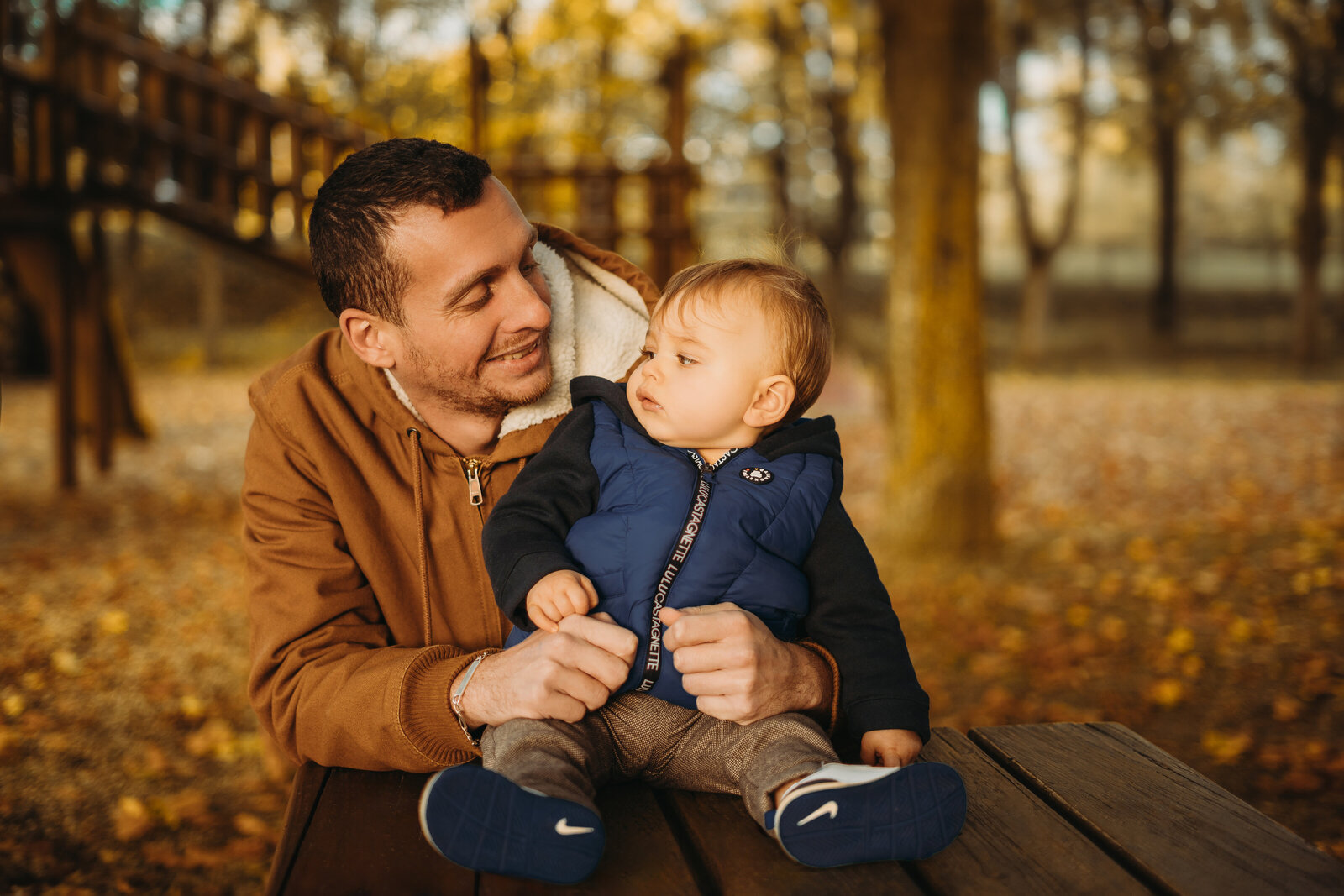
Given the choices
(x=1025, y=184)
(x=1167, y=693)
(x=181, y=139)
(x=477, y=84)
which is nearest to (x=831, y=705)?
(x=1167, y=693)

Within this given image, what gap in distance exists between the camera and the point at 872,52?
59.4 ft

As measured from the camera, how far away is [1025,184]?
19969 mm

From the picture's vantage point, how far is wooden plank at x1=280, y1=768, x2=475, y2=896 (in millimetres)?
1506

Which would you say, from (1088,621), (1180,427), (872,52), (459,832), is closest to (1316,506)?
(1088,621)

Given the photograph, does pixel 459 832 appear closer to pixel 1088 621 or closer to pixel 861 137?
pixel 1088 621

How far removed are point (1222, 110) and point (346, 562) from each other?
24.0 metres

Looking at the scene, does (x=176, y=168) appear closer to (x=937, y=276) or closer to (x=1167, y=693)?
(x=937, y=276)

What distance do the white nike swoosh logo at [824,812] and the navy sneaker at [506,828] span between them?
0.30m

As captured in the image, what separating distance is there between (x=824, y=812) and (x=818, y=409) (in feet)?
26.1

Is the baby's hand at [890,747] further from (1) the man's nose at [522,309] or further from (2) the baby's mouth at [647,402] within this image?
(1) the man's nose at [522,309]

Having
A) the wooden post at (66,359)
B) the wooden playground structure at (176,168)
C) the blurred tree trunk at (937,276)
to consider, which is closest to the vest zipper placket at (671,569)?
the blurred tree trunk at (937,276)

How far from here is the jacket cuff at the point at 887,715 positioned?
183 cm

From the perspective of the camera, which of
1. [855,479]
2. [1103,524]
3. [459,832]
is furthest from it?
[855,479]

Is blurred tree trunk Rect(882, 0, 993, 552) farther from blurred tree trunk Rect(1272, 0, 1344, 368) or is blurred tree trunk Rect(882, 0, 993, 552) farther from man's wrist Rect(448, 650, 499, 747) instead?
blurred tree trunk Rect(1272, 0, 1344, 368)
